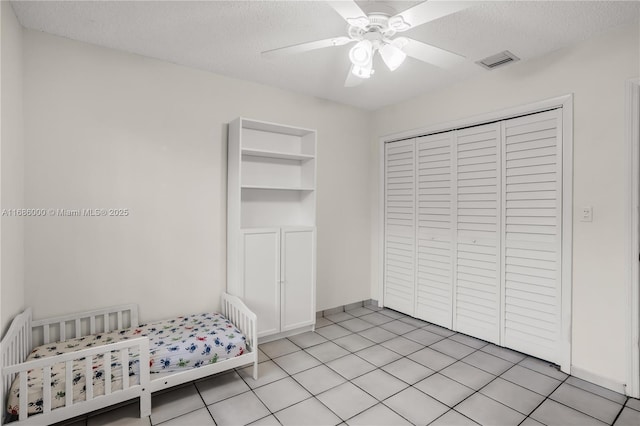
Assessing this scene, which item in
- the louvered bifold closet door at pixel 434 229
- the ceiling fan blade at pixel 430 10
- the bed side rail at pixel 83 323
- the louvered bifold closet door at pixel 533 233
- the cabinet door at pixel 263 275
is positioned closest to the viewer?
the ceiling fan blade at pixel 430 10

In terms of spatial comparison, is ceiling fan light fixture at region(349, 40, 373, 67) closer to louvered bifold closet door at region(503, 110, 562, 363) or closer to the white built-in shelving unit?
the white built-in shelving unit

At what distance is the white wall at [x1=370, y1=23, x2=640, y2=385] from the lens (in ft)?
7.32

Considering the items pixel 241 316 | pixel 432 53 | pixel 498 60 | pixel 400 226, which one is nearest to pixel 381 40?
pixel 432 53

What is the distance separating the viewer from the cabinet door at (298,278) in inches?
122

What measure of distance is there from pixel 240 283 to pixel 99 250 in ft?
3.49

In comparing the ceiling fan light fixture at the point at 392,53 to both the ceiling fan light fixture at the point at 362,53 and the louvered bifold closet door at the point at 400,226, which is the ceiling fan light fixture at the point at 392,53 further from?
the louvered bifold closet door at the point at 400,226

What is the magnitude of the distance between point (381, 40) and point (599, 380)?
266cm

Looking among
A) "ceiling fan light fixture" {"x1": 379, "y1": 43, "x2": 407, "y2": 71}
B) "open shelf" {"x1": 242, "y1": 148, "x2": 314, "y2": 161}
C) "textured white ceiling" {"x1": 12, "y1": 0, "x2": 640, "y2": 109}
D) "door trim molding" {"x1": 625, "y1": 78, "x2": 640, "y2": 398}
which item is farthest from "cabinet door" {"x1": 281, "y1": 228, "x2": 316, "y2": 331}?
"door trim molding" {"x1": 625, "y1": 78, "x2": 640, "y2": 398}

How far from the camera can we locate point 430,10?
158cm

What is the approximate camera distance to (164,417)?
198 cm

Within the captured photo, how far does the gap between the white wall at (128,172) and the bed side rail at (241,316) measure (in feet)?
0.57

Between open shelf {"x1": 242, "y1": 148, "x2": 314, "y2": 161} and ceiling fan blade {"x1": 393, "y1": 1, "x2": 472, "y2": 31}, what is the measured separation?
161 cm

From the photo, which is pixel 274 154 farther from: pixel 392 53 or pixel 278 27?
pixel 392 53

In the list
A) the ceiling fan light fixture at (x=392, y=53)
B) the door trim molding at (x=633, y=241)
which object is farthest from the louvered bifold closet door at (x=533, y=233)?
the ceiling fan light fixture at (x=392, y=53)
